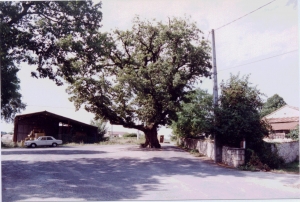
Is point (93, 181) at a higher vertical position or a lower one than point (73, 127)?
lower

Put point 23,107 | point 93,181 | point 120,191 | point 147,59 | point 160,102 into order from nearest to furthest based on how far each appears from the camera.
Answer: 1. point 120,191
2. point 93,181
3. point 23,107
4. point 160,102
5. point 147,59

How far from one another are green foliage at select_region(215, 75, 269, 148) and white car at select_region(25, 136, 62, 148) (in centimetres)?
826

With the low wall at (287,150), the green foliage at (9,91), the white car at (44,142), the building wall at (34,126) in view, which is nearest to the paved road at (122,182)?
the white car at (44,142)

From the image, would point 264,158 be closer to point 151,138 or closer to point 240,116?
point 240,116

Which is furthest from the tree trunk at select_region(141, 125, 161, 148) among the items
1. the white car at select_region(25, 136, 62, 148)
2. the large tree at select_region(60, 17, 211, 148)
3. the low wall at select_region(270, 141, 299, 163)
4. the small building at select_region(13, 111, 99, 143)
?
the white car at select_region(25, 136, 62, 148)

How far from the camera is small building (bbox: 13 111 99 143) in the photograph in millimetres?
10586

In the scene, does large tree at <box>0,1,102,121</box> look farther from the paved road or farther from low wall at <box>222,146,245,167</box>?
low wall at <box>222,146,245,167</box>

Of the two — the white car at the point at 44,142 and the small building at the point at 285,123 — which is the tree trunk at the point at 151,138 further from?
the white car at the point at 44,142

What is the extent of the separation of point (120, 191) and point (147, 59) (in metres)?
17.5

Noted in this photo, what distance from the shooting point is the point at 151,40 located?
23094mm

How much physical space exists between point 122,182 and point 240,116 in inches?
287

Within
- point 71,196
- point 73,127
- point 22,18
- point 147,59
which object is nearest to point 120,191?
point 71,196

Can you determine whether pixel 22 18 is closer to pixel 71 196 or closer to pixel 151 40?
pixel 71 196

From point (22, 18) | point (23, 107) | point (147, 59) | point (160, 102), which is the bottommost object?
point (23, 107)
